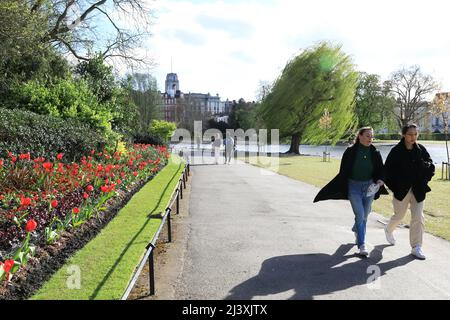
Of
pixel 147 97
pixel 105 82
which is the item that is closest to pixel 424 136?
pixel 147 97

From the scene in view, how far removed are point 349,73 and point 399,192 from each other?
114 feet

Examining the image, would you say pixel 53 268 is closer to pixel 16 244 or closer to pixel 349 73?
pixel 16 244

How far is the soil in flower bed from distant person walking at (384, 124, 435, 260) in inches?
173

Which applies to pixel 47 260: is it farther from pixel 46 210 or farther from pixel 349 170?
pixel 349 170

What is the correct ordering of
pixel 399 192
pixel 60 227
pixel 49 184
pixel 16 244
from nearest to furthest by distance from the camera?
pixel 16 244
pixel 60 227
pixel 399 192
pixel 49 184

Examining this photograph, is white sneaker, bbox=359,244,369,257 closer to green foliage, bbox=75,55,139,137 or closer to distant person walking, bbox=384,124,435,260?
distant person walking, bbox=384,124,435,260

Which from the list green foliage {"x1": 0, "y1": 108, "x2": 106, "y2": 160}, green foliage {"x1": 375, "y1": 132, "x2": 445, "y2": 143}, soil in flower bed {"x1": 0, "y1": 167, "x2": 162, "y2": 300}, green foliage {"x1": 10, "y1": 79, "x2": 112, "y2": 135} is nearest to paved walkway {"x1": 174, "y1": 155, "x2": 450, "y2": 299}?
soil in flower bed {"x1": 0, "y1": 167, "x2": 162, "y2": 300}

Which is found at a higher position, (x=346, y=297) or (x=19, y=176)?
(x=19, y=176)

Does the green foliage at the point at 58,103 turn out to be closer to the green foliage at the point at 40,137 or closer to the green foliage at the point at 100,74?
the green foliage at the point at 40,137

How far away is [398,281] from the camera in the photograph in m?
4.64

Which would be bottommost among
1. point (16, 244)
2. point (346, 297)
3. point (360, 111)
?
point (346, 297)

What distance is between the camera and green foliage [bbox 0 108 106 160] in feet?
28.7

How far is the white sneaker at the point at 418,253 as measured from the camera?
5.51 metres

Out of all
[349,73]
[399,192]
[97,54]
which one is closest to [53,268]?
[399,192]
